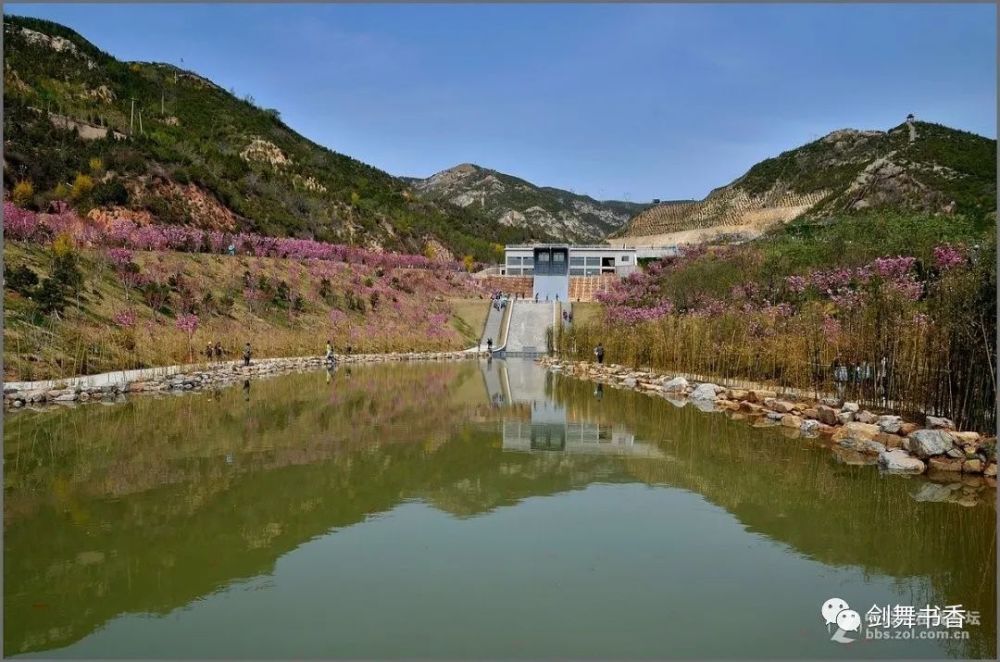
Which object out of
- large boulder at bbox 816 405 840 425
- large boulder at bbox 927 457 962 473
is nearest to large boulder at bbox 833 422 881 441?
large boulder at bbox 816 405 840 425

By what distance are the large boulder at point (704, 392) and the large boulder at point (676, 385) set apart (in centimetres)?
72

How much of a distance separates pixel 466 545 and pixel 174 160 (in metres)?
46.5

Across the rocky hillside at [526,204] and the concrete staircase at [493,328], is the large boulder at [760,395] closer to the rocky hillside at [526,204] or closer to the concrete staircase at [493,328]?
the concrete staircase at [493,328]

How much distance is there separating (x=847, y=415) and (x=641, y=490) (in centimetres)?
514

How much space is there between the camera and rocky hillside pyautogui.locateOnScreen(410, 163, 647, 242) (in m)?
134

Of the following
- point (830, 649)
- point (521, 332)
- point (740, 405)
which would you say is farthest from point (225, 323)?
point (830, 649)

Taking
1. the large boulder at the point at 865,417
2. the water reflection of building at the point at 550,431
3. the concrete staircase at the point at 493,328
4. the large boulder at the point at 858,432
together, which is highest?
the concrete staircase at the point at 493,328

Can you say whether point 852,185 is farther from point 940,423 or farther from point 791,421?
point 940,423

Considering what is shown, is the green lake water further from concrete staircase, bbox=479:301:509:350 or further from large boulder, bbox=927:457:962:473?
concrete staircase, bbox=479:301:509:350

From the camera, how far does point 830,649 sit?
4660 millimetres

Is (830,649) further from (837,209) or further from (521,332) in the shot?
(837,209)

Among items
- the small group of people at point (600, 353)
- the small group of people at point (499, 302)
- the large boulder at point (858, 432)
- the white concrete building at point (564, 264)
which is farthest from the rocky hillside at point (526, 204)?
the large boulder at point (858, 432)

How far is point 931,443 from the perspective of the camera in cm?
946

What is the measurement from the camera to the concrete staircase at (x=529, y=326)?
114ft
